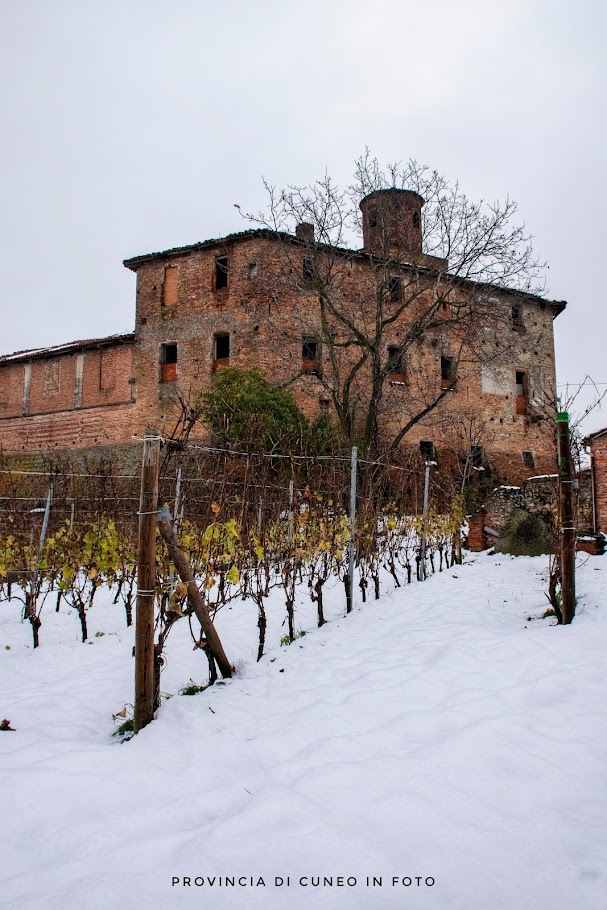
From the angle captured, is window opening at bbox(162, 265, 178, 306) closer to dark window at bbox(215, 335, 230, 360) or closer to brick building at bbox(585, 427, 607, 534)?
dark window at bbox(215, 335, 230, 360)

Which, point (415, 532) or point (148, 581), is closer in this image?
point (148, 581)

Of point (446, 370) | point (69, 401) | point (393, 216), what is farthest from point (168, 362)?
point (446, 370)

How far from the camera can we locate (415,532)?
362 inches

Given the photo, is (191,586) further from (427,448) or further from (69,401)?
(69,401)

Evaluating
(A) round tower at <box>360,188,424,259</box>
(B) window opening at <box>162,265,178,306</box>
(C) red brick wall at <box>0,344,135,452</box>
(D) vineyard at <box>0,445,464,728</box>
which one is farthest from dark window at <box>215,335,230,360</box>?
(D) vineyard at <box>0,445,464,728</box>

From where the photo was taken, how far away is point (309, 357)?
21.0 meters

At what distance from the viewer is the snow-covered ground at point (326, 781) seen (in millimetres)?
2049

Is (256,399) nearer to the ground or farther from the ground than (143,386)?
nearer to the ground

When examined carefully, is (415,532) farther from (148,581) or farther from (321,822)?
(321,822)

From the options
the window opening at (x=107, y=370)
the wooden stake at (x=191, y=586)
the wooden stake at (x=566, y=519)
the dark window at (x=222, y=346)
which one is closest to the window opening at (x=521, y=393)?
the dark window at (x=222, y=346)

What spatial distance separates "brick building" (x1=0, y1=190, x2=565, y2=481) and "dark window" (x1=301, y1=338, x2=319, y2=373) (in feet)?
0.21

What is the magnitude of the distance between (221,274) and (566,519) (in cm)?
1864

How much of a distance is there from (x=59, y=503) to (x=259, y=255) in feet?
Result: 42.7

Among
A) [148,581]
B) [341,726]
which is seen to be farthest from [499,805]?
[148,581]
